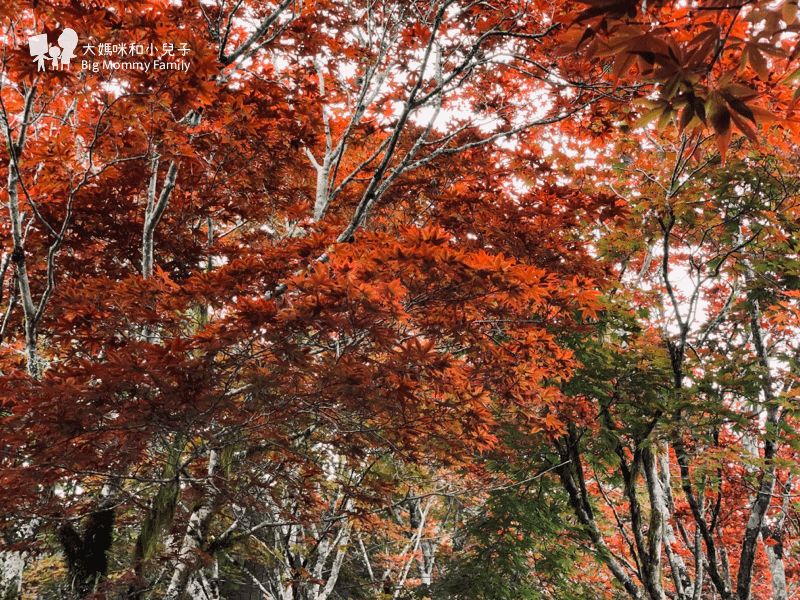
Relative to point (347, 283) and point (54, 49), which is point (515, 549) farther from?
point (54, 49)

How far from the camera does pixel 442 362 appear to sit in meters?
2.87

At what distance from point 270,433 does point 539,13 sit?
4.34 m

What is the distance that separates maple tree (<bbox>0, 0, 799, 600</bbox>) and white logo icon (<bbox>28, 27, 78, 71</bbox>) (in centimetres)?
6

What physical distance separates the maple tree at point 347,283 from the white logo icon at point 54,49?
2.5 inches

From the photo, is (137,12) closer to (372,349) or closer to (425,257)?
(425,257)

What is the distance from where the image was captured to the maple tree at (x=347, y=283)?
2846 millimetres

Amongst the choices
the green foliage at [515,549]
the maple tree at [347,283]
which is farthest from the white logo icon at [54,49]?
the green foliage at [515,549]

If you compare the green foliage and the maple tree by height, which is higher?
the maple tree

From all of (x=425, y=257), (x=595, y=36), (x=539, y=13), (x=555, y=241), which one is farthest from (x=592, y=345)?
(x=595, y=36)

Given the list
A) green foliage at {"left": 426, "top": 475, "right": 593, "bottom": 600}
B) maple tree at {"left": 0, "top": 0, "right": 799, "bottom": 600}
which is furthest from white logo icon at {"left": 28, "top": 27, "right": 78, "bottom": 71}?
green foliage at {"left": 426, "top": 475, "right": 593, "bottom": 600}

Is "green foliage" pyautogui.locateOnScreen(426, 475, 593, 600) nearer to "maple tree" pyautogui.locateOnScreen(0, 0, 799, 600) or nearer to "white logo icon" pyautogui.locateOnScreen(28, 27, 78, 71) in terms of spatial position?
"maple tree" pyautogui.locateOnScreen(0, 0, 799, 600)

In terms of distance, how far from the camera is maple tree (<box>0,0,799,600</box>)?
9.34 ft

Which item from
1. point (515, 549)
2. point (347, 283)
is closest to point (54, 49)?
point (347, 283)

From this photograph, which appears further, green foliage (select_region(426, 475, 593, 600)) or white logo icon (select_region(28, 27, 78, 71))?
green foliage (select_region(426, 475, 593, 600))
